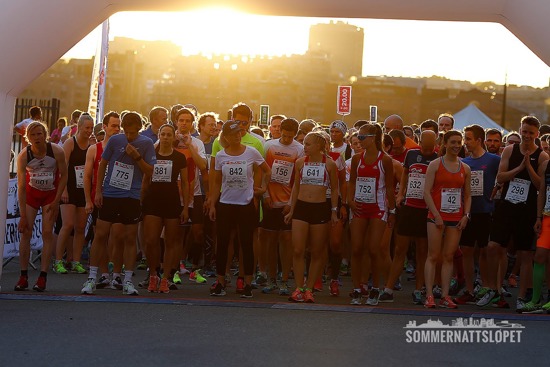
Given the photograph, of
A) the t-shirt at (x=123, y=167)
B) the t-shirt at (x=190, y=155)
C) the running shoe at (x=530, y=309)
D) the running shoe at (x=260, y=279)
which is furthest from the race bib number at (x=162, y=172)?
the running shoe at (x=530, y=309)

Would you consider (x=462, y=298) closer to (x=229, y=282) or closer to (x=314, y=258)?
(x=314, y=258)

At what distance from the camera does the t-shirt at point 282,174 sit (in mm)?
12352

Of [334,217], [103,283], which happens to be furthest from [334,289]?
[103,283]

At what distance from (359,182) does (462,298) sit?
5.72ft

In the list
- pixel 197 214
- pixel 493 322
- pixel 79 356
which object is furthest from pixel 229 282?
pixel 79 356

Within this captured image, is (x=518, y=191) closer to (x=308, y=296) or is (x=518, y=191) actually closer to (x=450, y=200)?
(x=450, y=200)

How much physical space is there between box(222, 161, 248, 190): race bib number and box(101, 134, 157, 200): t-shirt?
0.79 m

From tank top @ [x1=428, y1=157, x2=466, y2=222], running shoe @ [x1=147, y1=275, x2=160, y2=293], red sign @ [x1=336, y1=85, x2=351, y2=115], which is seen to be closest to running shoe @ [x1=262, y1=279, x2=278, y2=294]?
running shoe @ [x1=147, y1=275, x2=160, y2=293]

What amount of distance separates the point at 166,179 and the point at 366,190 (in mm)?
2085

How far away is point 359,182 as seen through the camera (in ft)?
37.9

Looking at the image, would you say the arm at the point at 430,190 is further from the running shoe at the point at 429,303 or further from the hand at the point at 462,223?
the running shoe at the point at 429,303

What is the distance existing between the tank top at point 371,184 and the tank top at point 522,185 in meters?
1.38

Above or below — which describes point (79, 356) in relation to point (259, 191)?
below

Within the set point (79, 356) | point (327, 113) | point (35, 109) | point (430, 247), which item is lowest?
point (79, 356)
